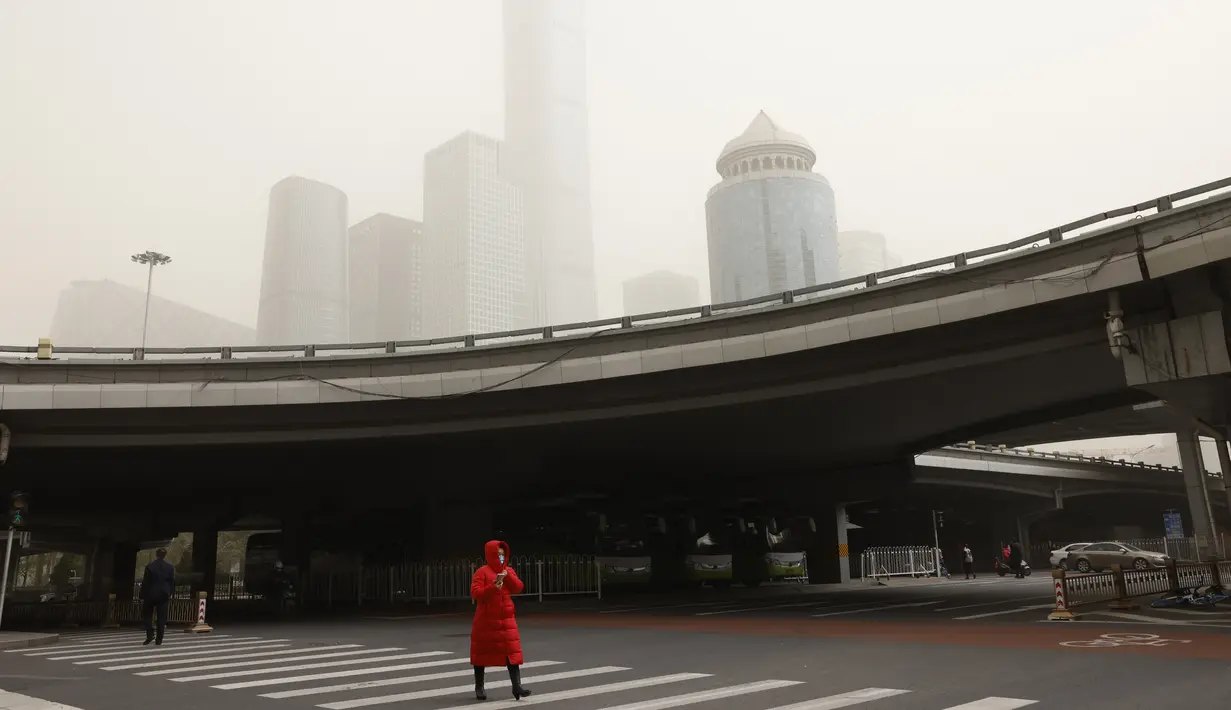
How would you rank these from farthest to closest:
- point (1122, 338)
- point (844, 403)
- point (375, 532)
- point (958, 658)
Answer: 1. point (375, 532)
2. point (844, 403)
3. point (1122, 338)
4. point (958, 658)

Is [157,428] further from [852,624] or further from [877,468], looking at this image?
[877,468]

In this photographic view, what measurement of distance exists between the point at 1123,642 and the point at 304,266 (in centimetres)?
13538

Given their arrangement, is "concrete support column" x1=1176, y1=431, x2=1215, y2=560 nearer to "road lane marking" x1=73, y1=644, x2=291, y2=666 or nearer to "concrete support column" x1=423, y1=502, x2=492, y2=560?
"concrete support column" x1=423, y1=502, x2=492, y2=560

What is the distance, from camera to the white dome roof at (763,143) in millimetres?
171625

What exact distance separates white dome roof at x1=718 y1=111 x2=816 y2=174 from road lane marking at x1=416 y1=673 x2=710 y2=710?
552ft

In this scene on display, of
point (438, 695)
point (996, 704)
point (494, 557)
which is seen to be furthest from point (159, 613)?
point (996, 704)

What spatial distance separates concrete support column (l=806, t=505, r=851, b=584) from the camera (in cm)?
4388

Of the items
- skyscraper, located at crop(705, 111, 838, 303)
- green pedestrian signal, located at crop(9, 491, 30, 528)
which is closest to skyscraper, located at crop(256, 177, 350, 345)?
skyscraper, located at crop(705, 111, 838, 303)

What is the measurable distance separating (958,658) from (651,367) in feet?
38.3

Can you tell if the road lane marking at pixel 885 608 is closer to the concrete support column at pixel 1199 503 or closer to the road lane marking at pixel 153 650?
the concrete support column at pixel 1199 503

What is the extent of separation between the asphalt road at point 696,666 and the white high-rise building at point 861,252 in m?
126

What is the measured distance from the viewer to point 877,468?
38250mm

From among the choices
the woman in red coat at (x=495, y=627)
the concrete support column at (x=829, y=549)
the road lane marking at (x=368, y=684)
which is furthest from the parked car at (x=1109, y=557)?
the woman in red coat at (x=495, y=627)

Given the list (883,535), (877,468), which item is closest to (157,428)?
(877,468)
